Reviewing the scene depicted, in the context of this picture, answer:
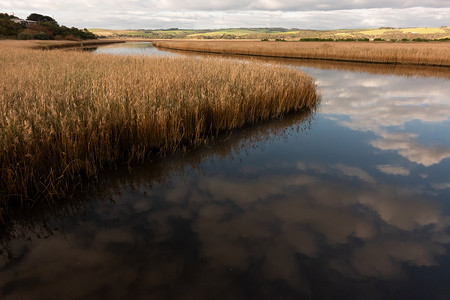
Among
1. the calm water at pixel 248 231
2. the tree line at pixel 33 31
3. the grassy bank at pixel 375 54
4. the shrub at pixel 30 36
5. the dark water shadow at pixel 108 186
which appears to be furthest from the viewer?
the tree line at pixel 33 31

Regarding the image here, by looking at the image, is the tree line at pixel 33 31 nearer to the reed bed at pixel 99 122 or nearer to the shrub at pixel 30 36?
the shrub at pixel 30 36

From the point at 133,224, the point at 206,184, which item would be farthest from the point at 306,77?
the point at 133,224

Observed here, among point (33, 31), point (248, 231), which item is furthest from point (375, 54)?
point (33, 31)

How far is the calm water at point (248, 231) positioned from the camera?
269 centimetres

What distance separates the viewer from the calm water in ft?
8.83

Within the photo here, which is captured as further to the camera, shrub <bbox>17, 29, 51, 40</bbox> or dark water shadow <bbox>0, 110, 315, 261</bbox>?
shrub <bbox>17, 29, 51, 40</bbox>

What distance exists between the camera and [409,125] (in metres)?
8.69

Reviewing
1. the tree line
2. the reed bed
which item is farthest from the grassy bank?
the tree line

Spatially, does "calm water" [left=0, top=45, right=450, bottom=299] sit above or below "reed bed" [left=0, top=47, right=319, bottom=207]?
below

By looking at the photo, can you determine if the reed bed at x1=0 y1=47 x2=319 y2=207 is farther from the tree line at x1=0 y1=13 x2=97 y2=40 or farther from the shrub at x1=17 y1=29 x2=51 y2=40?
the tree line at x1=0 y1=13 x2=97 y2=40

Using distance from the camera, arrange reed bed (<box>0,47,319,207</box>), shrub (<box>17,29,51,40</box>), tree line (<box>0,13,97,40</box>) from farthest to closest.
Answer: tree line (<box>0,13,97,40</box>) → shrub (<box>17,29,51,40</box>) → reed bed (<box>0,47,319,207</box>)

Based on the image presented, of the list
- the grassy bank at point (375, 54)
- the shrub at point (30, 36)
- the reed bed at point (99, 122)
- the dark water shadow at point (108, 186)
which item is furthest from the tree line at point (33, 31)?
the dark water shadow at point (108, 186)

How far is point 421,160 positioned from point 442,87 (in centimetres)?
1244

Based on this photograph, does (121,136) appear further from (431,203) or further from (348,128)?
(348,128)
